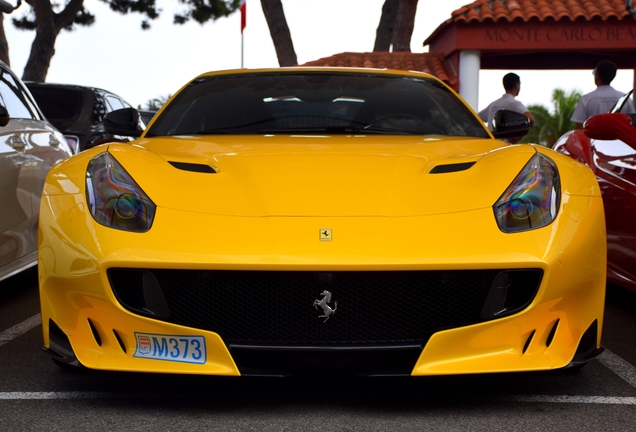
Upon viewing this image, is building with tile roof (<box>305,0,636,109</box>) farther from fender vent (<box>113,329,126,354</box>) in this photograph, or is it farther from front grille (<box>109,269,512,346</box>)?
fender vent (<box>113,329,126,354</box>)

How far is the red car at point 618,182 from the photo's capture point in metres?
4.39

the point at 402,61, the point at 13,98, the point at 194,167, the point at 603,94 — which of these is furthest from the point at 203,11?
the point at 194,167

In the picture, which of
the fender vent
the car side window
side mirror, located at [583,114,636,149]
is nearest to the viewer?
the fender vent

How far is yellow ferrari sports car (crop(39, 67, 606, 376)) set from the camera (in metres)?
2.87

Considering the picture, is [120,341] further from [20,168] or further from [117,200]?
[20,168]

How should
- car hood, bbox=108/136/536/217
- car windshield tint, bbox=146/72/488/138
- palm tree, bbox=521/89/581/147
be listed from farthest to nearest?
1. palm tree, bbox=521/89/581/147
2. car windshield tint, bbox=146/72/488/138
3. car hood, bbox=108/136/536/217

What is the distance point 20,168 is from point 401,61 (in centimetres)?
1553

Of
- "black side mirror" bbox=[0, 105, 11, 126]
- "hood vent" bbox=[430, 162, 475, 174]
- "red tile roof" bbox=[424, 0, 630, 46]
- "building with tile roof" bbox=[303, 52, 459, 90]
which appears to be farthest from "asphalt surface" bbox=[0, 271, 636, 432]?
"building with tile roof" bbox=[303, 52, 459, 90]

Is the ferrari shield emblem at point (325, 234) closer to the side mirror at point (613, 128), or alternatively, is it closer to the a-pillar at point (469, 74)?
the side mirror at point (613, 128)

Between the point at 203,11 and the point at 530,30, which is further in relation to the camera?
the point at 203,11

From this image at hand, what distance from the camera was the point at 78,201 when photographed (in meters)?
3.14

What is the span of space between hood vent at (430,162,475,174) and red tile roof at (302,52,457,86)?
52.4 ft

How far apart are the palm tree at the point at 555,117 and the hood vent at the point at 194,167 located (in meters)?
22.8

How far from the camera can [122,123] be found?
14.4 ft
